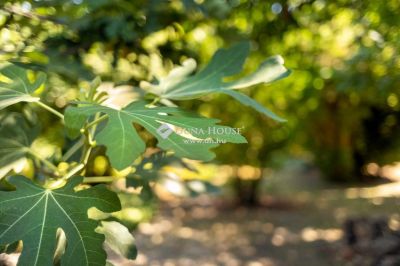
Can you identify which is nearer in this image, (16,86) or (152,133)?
(152,133)

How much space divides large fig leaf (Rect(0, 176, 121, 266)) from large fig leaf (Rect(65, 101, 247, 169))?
0.19m

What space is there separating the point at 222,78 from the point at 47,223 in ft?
2.74

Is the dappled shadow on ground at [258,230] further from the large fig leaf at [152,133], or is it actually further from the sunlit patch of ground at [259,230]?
the large fig leaf at [152,133]

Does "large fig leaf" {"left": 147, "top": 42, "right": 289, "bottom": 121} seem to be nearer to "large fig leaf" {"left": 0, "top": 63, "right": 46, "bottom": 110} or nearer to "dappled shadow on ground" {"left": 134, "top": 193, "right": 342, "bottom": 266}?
"large fig leaf" {"left": 0, "top": 63, "right": 46, "bottom": 110}

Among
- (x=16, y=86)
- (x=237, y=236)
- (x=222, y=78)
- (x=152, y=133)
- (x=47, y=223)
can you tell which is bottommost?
(x=47, y=223)

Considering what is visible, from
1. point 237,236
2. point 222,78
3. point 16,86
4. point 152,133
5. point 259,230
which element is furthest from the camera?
point 259,230

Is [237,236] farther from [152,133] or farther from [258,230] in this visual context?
[152,133]

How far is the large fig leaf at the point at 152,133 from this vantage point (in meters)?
0.96

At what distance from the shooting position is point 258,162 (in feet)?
19.8

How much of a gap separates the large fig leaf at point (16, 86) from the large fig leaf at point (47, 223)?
230mm

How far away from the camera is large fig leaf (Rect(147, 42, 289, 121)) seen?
4.93 ft

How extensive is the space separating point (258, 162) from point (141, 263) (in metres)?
2.67

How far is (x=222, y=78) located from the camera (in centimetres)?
162

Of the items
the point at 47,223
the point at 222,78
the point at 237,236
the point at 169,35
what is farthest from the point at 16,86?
the point at 237,236
